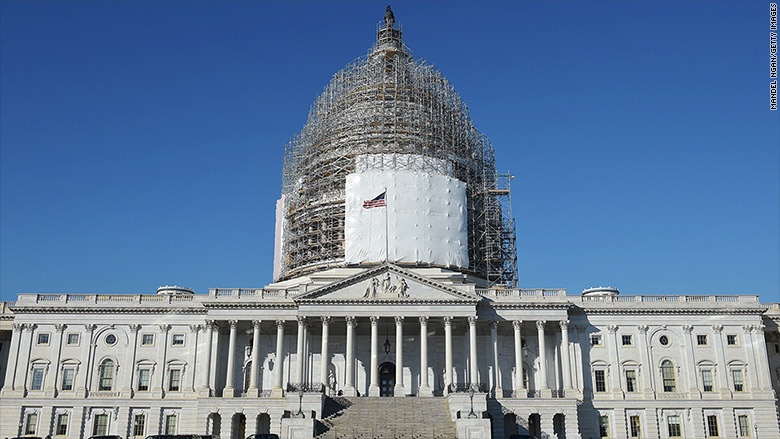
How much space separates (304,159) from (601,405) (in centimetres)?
4100

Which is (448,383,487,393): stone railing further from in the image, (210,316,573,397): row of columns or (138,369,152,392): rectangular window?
(138,369,152,392): rectangular window

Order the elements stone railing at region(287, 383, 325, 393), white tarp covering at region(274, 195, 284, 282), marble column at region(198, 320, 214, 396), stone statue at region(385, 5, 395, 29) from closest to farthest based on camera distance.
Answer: stone railing at region(287, 383, 325, 393) < marble column at region(198, 320, 214, 396) < white tarp covering at region(274, 195, 284, 282) < stone statue at region(385, 5, 395, 29)

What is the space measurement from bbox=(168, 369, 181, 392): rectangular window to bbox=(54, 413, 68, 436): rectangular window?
31.4ft

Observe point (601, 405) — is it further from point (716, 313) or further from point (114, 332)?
point (114, 332)

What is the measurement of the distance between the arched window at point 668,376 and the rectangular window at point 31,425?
57637mm

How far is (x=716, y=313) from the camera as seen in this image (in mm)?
68875

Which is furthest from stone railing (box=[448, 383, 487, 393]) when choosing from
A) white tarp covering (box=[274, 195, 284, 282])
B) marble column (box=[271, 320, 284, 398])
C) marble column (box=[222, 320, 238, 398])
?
white tarp covering (box=[274, 195, 284, 282])

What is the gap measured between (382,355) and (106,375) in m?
26.0

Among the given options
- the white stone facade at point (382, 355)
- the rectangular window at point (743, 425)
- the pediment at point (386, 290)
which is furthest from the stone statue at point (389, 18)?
the rectangular window at point (743, 425)

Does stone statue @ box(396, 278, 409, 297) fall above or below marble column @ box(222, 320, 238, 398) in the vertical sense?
above

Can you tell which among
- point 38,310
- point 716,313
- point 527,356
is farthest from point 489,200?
point 38,310

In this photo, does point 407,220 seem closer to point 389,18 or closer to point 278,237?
point 278,237

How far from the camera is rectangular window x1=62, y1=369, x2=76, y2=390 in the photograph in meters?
68.1

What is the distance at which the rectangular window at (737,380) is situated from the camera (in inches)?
2643
